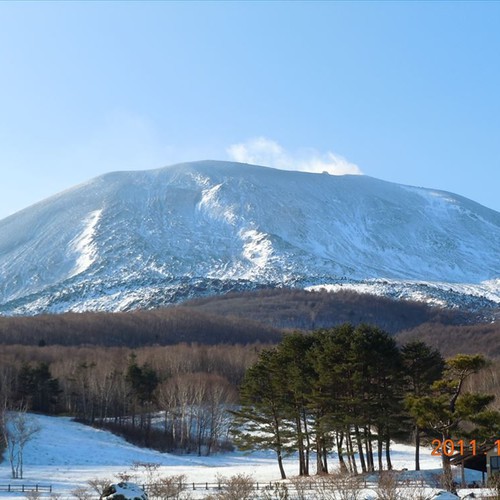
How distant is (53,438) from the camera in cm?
6650

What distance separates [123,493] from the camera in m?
24.5

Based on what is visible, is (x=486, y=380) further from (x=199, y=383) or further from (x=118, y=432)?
(x=118, y=432)

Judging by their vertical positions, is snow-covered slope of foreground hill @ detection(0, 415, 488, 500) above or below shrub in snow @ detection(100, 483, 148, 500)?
below

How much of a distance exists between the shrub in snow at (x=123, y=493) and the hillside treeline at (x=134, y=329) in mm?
122148

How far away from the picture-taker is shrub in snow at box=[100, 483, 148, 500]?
24.5m

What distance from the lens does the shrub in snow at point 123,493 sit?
80.3ft

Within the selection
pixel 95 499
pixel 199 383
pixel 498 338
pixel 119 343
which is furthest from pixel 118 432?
pixel 498 338

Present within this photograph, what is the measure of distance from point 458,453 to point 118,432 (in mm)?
44701

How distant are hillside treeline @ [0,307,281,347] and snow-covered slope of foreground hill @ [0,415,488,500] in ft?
245

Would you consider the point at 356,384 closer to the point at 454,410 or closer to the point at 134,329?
the point at 454,410

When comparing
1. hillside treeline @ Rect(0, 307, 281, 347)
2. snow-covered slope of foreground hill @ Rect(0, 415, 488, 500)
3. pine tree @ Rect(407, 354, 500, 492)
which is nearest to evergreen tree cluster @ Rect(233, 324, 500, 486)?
snow-covered slope of foreground hill @ Rect(0, 415, 488, 500)

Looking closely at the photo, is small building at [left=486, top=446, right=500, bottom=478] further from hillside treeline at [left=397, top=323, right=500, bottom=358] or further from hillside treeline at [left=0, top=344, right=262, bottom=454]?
hillside treeline at [left=397, top=323, right=500, bottom=358]

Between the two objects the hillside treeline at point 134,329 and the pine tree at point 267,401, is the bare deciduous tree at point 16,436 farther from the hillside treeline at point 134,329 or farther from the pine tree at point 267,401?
the hillside treeline at point 134,329

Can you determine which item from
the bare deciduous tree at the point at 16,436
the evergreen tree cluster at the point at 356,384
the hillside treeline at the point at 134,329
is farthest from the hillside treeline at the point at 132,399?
the hillside treeline at the point at 134,329
